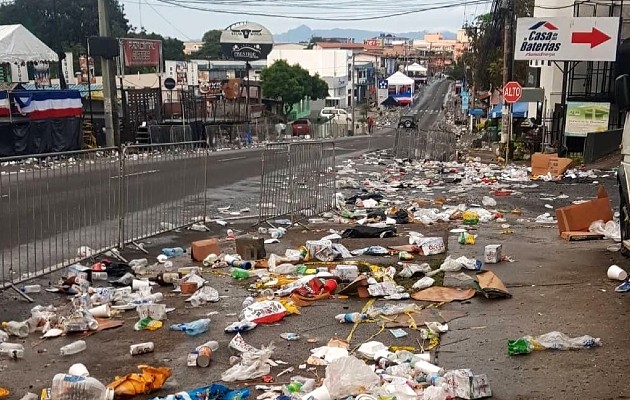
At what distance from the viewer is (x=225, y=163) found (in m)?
23.8

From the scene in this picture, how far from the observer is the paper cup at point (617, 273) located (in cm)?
702

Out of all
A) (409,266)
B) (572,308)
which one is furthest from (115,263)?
(572,308)

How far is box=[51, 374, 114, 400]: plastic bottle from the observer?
4.38m

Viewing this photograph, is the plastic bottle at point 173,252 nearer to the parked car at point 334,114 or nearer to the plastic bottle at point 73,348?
the plastic bottle at point 73,348

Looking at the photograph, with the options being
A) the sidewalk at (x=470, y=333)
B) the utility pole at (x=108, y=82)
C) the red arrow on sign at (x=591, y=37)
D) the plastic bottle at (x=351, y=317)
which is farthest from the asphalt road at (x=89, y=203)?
the red arrow on sign at (x=591, y=37)

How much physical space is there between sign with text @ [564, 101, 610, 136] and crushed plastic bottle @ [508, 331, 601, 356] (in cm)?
1949

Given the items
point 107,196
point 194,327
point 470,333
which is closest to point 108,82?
point 107,196

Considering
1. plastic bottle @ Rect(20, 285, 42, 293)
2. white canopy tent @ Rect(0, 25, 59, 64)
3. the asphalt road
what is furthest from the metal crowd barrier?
white canopy tent @ Rect(0, 25, 59, 64)

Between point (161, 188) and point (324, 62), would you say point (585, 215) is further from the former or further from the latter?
point (324, 62)

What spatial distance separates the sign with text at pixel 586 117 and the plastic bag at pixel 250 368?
67.8 ft

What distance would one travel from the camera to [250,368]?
193 inches

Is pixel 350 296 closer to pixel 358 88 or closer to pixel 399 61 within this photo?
pixel 358 88

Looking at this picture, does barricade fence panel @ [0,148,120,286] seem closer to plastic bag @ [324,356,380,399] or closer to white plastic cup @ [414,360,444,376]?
plastic bag @ [324,356,380,399]

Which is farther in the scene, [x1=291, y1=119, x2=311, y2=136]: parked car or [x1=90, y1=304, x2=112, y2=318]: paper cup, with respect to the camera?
[x1=291, y1=119, x2=311, y2=136]: parked car
